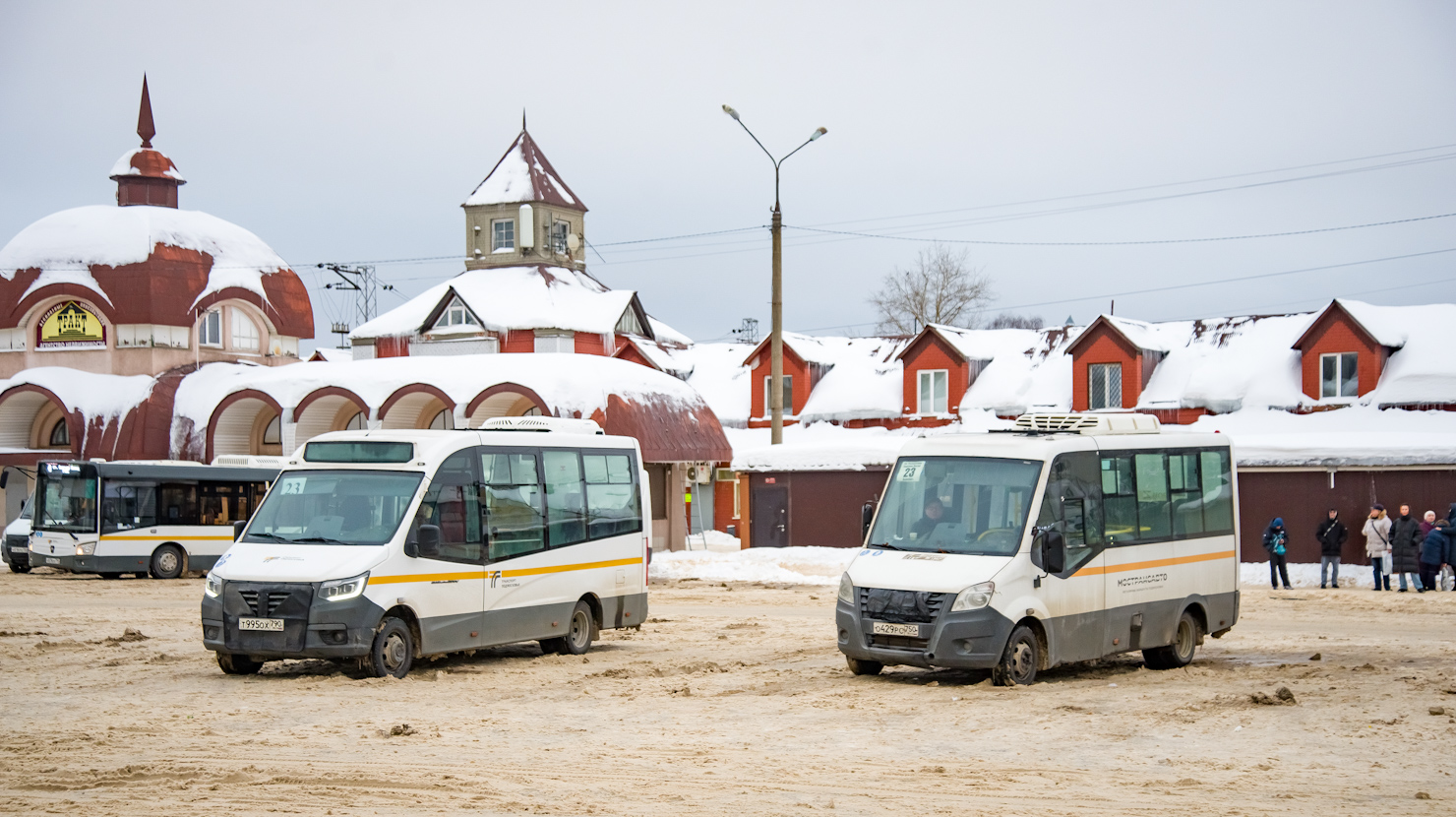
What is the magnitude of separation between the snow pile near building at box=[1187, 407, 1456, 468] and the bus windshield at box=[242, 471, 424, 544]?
20.6 meters

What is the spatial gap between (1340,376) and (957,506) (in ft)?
96.9

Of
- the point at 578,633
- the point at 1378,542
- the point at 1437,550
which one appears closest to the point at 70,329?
the point at 578,633

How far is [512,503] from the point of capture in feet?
53.0

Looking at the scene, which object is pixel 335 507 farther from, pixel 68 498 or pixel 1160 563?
pixel 68 498

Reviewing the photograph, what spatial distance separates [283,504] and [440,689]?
113 inches

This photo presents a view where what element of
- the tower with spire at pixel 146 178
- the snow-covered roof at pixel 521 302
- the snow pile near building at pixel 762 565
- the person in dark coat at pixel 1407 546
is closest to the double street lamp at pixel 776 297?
the snow pile near building at pixel 762 565

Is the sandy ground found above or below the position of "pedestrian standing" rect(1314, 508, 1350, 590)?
below

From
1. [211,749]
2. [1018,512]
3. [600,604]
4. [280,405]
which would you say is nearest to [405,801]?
[211,749]

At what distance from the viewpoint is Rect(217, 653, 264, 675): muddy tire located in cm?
1455

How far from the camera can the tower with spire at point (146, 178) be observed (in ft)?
177

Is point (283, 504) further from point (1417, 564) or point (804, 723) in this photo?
point (1417, 564)

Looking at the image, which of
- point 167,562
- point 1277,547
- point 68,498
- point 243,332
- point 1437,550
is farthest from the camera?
point 243,332

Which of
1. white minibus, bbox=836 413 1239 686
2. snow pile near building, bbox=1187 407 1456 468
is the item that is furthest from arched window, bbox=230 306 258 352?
white minibus, bbox=836 413 1239 686

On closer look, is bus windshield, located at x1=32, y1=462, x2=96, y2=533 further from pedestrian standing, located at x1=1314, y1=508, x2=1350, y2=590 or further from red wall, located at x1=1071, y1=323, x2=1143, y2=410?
red wall, located at x1=1071, y1=323, x2=1143, y2=410
